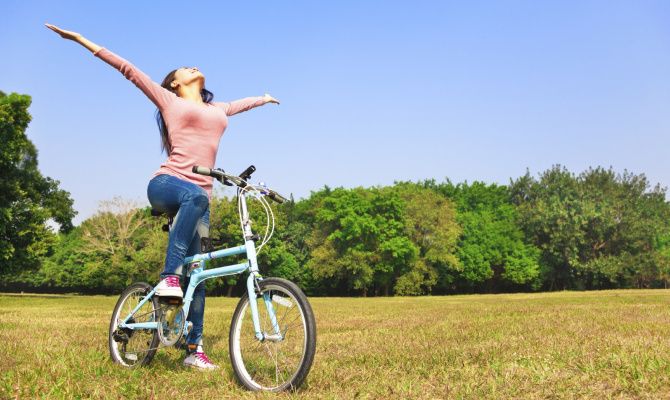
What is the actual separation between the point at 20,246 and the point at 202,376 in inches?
1289

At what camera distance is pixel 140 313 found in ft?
19.1

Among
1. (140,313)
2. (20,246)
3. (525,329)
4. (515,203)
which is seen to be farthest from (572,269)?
(140,313)

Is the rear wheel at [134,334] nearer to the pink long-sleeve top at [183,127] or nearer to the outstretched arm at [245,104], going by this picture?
the pink long-sleeve top at [183,127]

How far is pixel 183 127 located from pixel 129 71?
0.74m

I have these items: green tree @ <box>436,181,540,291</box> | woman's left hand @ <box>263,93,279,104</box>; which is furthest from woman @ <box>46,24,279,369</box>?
green tree @ <box>436,181,540,291</box>

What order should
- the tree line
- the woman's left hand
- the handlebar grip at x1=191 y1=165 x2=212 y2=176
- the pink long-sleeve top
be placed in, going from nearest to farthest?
the handlebar grip at x1=191 y1=165 x2=212 y2=176, the pink long-sleeve top, the woman's left hand, the tree line

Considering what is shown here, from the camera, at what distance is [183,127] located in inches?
215

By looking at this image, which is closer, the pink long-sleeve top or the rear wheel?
the pink long-sleeve top

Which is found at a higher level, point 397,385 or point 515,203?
point 515,203

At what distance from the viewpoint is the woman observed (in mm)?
5246

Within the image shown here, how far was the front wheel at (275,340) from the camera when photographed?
4215mm

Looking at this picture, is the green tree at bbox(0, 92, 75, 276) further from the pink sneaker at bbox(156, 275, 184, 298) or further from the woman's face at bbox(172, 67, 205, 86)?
the pink sneaker at bbox(156, 275, 184, 298)

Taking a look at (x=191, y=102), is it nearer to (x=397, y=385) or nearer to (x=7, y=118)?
(x=397, y=385)

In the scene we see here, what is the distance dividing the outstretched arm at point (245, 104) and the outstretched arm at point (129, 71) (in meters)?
0.70
